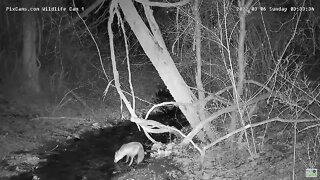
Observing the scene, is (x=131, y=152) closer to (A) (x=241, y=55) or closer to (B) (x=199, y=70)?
(B) (x=199, y=70)

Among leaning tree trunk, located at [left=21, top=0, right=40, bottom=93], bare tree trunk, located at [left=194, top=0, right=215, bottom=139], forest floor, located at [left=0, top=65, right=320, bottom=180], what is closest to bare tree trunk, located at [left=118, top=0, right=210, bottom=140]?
bare tree trunk, located at [left=194, top=0, right=215, bottom=139]

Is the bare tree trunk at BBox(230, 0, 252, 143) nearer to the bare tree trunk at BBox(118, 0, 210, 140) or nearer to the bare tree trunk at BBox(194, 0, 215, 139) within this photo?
the bare tree trunk at BBox(194, 0, 215, 139)

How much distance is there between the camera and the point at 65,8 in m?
14.0

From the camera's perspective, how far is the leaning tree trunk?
14235mm

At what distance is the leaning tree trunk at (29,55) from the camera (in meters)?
14.2

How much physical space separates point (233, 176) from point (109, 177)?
2.98 metres

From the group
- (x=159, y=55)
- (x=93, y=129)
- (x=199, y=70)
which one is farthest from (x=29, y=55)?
(x=199, y=70)

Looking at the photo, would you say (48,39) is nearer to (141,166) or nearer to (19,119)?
(19,119)

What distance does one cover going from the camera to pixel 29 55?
14656 mm

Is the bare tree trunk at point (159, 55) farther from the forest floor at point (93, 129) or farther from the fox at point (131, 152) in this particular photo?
the fox at point (131, 152)

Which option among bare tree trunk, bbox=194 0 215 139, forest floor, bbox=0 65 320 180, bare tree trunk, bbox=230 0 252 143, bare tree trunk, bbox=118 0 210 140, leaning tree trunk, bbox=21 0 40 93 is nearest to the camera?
forest floor, bbox=0 65 320 180

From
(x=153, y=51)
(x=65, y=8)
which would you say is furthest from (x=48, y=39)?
(x=153, y=51)

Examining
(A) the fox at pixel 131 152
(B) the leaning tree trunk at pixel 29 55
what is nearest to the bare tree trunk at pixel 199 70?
(A) the fox at pixel 131 152

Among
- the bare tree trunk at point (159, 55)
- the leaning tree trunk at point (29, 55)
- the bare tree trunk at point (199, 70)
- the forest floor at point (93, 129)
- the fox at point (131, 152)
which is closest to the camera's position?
the forest floor at point (93, 129)
